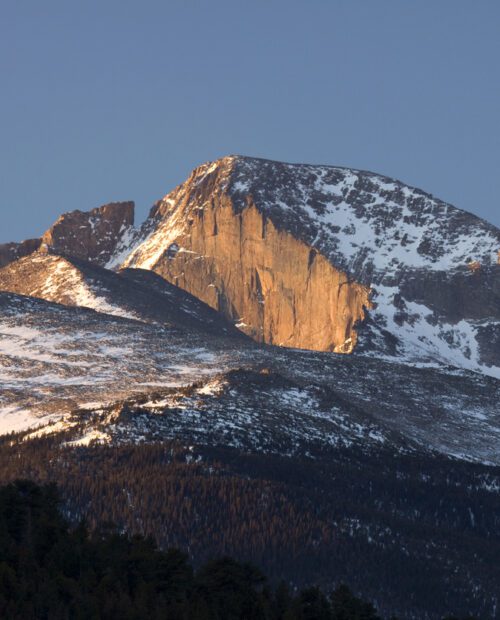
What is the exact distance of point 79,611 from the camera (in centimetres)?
15200

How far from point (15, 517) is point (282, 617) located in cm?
3032

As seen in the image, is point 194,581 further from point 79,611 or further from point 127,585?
point 79,611

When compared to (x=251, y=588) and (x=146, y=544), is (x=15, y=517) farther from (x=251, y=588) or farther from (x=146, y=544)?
(x=251, y=588)

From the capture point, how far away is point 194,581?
17138 cm

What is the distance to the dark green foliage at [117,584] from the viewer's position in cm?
A: 15400

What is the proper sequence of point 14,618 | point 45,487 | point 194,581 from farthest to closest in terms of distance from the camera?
point 45,487 < point 194,581 < point 14,618

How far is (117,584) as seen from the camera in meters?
164

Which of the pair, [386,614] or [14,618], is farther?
[386,614]

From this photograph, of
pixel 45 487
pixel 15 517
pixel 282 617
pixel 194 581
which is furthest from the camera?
pixel 45 487

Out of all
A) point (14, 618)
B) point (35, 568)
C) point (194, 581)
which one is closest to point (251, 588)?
point (194, 581)

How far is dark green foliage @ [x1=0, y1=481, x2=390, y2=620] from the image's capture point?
154000 mm

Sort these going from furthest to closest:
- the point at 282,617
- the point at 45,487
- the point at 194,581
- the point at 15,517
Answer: the point at 45,487
the point at 15,517
the point at 194,581
the point at 282,617

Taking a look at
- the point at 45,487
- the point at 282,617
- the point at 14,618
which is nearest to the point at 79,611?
the point at 14,618

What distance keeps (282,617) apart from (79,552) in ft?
60.8
